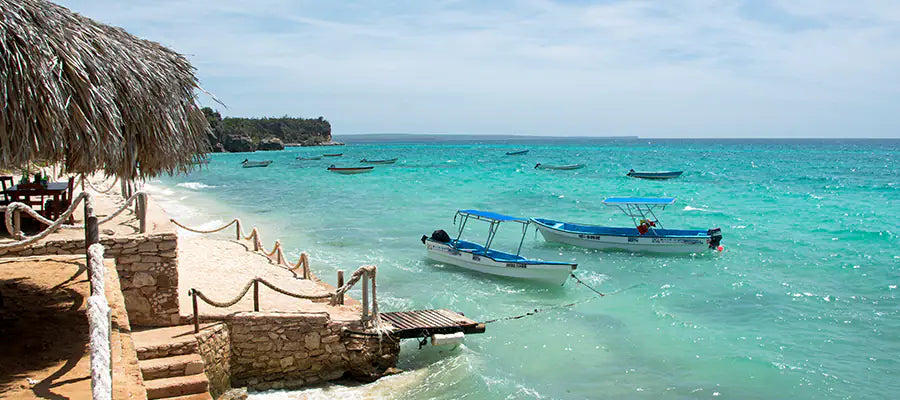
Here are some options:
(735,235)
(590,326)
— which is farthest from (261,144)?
(590,326)

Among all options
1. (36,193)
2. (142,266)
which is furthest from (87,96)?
(36,193)

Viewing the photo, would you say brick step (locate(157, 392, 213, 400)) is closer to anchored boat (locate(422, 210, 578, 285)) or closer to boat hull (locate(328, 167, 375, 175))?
anchored boat (locate(422, 210, 578, 285))

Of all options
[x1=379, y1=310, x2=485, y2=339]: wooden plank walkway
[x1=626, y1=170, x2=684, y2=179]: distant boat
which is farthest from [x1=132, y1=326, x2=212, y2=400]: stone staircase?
[x1=626, y1=170, x2=684, y2=179]: distant boat

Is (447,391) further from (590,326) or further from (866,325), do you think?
(866,325)

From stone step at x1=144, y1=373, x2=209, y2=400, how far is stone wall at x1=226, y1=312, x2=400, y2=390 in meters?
1.41

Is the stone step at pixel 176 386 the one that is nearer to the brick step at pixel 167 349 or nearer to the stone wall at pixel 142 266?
the brick step at pixel 167 349

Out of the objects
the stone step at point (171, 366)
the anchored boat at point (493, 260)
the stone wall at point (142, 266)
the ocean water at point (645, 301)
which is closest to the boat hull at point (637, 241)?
the ocean water at point (645, 301)

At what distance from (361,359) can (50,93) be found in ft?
20.5

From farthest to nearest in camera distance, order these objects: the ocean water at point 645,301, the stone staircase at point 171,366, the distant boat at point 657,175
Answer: the distant boat at point 657,175 < the ocean water at point 645,301 < the stone staircase at point 171,366

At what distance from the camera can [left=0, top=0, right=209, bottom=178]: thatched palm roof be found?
17.8ft

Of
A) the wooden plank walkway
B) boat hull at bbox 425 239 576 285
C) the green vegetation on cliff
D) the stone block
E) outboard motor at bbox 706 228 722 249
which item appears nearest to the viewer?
the stone block

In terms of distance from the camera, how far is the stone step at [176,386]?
7.62 m

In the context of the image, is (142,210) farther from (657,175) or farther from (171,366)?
(657,175)

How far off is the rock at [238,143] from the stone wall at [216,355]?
341 ft
